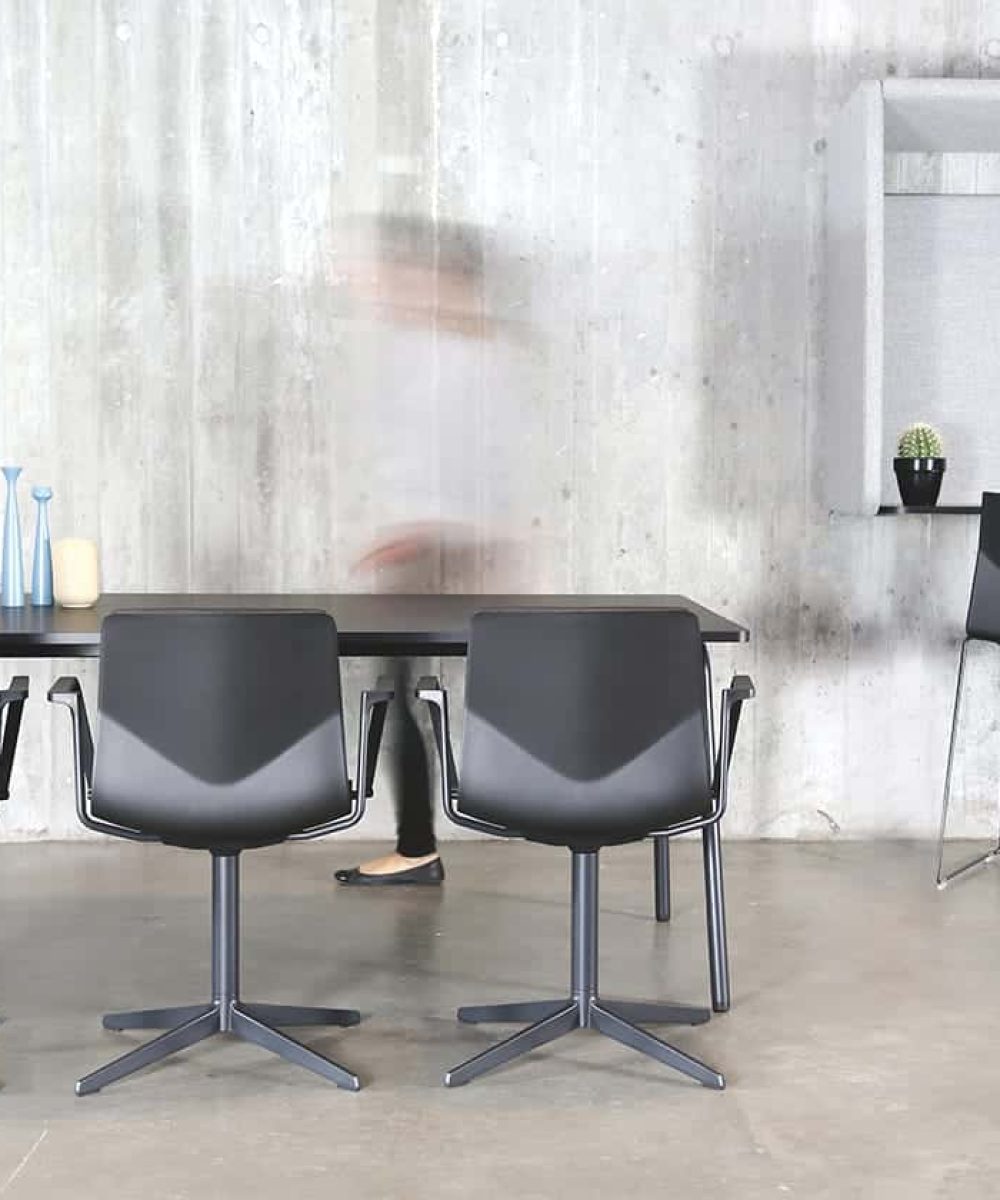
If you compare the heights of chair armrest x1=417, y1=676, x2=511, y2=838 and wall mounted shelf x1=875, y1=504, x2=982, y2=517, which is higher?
wall mounted shelf x1=875, y1=504, x2=982, y2=517

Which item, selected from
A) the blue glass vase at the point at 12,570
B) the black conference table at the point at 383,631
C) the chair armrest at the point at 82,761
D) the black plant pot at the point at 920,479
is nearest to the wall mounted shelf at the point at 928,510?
the black plant pot at the point at 920,479

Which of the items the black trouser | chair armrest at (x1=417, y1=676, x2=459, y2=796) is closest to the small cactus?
the black trouser

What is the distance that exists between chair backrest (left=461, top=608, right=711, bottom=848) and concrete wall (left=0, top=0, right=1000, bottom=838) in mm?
2180

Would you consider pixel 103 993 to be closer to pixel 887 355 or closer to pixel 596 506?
pixel 596 506

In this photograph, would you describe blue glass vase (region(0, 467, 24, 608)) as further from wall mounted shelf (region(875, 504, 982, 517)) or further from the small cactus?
the small cactus

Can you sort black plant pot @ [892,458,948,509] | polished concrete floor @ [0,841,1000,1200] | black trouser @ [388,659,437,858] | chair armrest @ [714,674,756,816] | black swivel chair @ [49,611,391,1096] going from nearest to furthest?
polished concrete floor @ [0,841,1000,1200] → black swivel chair @ [49,611,391,1096] → chair armrest @ [714,674,756,816] → black trouser @ [388,659,437,858] → black plant pot @ [892,458,948,509]

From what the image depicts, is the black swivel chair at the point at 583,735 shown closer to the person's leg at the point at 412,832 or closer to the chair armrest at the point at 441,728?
the chair armrest at the point at 441,728

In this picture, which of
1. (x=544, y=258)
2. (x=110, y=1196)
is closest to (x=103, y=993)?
(x=110, y=1196)

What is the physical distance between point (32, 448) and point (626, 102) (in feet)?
6.99

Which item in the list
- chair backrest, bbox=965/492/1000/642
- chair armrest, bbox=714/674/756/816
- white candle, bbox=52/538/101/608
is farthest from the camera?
chair backrest, bbox=965/492/1000/642

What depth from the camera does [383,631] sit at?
3.50m

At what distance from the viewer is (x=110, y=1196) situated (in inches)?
104

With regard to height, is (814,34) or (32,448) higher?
(814,34)

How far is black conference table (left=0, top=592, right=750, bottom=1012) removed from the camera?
3.41 meters
